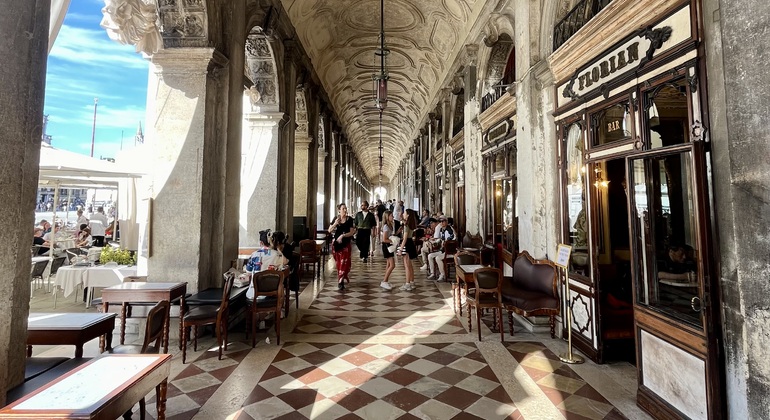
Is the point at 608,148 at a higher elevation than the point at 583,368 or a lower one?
higher

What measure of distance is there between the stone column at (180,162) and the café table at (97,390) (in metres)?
2.56

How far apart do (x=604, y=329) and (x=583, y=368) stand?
46 centimetres

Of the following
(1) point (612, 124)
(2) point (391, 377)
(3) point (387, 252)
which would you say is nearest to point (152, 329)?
(2) point (391, 377)

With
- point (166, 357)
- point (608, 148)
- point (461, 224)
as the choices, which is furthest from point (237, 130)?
point (461, 224)

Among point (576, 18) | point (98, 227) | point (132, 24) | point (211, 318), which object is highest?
point (576, 18)

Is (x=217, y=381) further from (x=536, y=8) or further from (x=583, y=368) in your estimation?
(x=536, y=8)

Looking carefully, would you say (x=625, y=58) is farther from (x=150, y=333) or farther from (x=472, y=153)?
(x=472, y=153)

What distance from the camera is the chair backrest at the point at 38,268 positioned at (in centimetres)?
568

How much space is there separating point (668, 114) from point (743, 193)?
109cm

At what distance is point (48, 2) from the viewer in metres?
2.04

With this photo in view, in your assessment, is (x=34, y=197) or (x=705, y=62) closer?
(x=34, y=197)

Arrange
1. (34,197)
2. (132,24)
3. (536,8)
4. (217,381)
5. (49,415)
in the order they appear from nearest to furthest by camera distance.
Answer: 1. (49,415)
2. (34,197)
3. (217,381)
4. (132,24)
5. (536,8)

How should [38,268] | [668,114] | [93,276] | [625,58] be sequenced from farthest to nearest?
1. [38,268]
2. [93,276]
3. [625,58]
4. [668,114]

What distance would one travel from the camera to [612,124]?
10.6 ft
